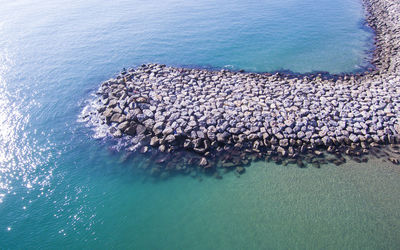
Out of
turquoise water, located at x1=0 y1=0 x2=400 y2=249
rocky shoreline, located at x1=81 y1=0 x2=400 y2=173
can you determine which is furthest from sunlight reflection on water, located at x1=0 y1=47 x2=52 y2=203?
rocky shoreline, located at x1=81 y1=0 x2=400 y2=173

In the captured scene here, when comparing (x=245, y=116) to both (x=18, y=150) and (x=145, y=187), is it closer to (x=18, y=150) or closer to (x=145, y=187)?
(x=145, y=187)

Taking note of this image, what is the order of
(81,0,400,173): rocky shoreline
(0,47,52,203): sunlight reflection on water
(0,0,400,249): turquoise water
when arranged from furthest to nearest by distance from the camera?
1. (81,0,400,173): rocky shoreline
2. (0,47,52,203): sunlight reflection on water
3. (0,0,400,249): turquoise water

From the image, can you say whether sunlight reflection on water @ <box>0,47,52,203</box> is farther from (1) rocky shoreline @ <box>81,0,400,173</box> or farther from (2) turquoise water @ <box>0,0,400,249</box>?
(1) rocky shoreline @ <box>81,0,400,173</box>

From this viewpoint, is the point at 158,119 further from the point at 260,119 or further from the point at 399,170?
the point at 399,170

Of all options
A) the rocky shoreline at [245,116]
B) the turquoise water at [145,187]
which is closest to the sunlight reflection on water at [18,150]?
the turquoise water at [145,187]

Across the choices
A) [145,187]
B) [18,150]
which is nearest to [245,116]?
[145,187]

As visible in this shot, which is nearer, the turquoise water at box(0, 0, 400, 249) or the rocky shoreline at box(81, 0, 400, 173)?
the turquoise water at box(0, 0, 400, 249)

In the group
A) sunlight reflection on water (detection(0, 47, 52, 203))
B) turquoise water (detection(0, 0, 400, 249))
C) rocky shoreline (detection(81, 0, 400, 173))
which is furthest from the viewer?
rocky shoreline (detection(81, 0, 400, 173))
